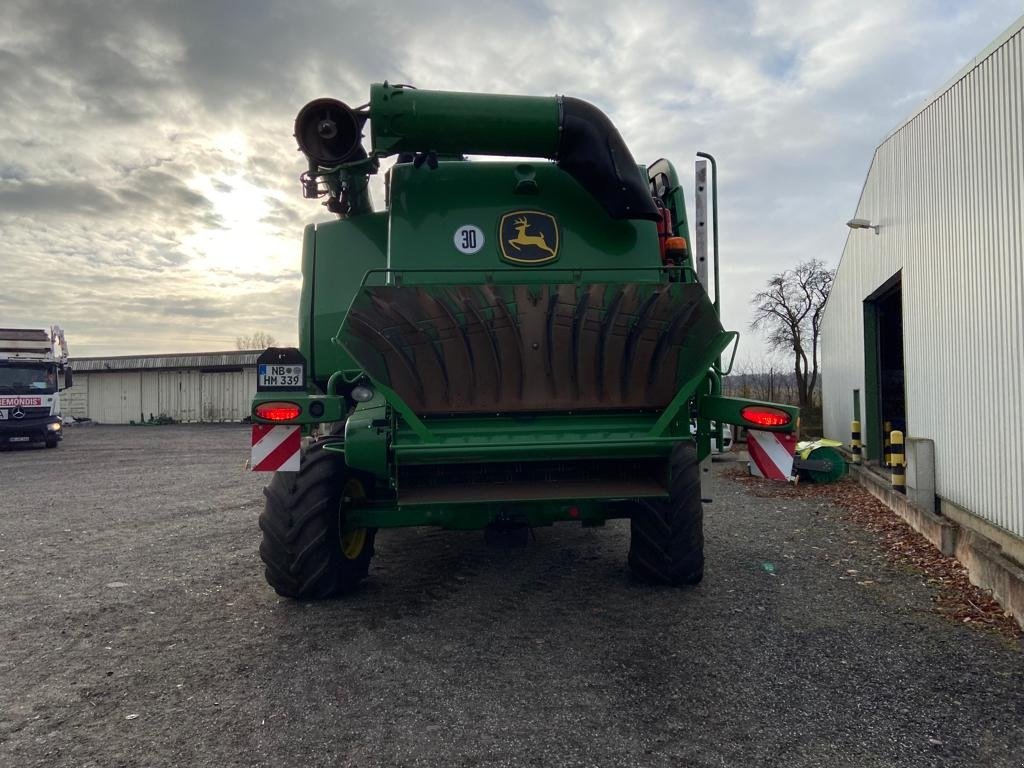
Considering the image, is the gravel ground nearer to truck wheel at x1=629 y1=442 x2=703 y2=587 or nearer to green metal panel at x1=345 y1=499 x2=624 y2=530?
truck wheel at x1=629 y1=442 x2=703 y2=587

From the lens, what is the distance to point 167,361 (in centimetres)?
3509

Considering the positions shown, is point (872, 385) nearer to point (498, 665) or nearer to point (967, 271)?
point (967, 271)

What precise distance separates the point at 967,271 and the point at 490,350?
5.41m

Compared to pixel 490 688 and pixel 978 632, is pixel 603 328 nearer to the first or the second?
pixel 490 688

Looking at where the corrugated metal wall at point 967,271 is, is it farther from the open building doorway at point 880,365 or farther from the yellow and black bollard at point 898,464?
the open building doorway at point 880,365

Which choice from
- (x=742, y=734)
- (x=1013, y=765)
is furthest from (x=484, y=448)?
(x=1013, y=765)

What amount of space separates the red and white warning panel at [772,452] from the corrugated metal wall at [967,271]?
8.54 ft

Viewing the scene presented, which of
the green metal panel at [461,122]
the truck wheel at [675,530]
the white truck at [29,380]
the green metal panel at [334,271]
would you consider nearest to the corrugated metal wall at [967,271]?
the truck wheel at [675,530]

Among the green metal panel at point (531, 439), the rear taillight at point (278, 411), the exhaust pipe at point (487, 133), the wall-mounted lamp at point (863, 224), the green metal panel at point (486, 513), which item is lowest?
the green metal panel at point (486, 513)

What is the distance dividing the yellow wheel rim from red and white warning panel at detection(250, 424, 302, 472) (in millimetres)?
437

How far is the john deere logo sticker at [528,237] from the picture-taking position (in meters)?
5.09

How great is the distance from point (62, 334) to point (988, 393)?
2203 cm

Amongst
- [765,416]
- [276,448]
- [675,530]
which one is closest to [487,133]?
[276,448]

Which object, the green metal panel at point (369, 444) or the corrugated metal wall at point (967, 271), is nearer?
the green metal panel at point (369, 444)
